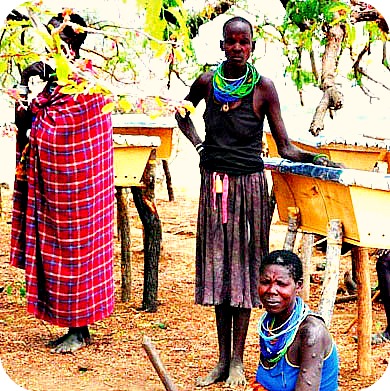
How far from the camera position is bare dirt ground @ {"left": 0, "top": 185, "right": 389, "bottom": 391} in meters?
4.33

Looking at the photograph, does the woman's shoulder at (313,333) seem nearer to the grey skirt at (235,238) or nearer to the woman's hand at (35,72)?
the grey skirt at (235,238)

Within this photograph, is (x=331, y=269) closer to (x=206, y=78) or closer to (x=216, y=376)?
(x=216, y=376)

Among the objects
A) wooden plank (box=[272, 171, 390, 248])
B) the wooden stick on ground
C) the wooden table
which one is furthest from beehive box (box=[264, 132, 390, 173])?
the wooden stick on ground

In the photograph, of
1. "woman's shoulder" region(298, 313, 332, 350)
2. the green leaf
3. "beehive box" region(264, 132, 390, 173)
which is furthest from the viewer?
"beehive box" region(264, 132, 390, 173)

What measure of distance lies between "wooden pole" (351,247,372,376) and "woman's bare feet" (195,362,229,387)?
63cm

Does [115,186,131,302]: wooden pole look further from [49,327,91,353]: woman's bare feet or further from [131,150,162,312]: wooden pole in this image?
[49,327,91,353]: woman's bare feet

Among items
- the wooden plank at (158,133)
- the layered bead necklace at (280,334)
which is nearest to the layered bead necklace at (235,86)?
the layered bead necklace at (280,334)

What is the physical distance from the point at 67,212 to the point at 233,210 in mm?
934

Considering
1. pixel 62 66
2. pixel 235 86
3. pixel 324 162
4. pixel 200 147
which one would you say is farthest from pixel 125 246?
pixel 62 66

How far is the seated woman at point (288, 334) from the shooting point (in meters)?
3.26

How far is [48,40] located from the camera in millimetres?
2543

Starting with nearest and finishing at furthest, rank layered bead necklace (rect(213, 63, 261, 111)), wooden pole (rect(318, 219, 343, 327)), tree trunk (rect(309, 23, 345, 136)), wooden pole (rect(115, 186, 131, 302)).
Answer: wooden pole (rect(318, 219, 343, 327))
layered bead necklace (rect(213, 63, 261, 111))
wooden pole (rect(115, 186, 131, 302))
tree trunk (rect(309, 23, 345, 136))

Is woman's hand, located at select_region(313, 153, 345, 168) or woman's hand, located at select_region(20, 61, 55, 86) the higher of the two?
woman's hand, located at select_region(20, 61, 55, 86)

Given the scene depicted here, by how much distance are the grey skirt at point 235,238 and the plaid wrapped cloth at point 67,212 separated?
732 millimetres
